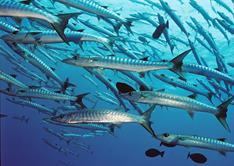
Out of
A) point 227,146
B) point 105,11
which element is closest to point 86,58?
point 105,11

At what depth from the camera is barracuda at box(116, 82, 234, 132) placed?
4.86m

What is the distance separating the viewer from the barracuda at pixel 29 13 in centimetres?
363

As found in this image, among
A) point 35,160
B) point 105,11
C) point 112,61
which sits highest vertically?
point 105,11

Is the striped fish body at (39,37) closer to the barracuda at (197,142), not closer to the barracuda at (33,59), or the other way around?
the barracuda at (33,59)

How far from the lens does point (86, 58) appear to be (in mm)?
5004

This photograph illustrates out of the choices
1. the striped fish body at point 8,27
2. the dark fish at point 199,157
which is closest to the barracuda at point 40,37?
the striped fish body at point 8,27

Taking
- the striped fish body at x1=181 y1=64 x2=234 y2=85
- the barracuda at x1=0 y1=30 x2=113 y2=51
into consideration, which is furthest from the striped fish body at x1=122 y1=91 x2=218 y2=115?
the barracuda at x1=0 y1=30 x2=113 y2=51

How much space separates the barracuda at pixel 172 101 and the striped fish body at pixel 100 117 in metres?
0.31

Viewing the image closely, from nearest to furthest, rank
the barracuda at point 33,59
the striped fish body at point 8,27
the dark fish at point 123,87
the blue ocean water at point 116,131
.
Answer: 1. the dark fish at point 123,87
2. the striped fish body at point 8,27
3. the barracuda at point 33,59
4. the blue ocean water at point 116,131

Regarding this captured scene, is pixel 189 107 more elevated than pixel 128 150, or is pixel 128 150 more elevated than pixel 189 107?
pixel 189 107

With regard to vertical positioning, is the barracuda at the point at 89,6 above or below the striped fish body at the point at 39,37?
above

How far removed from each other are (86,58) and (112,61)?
1.39 feet

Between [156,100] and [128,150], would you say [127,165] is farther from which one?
[156,100]

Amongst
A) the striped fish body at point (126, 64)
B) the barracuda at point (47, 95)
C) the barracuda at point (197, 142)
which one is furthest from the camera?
the barracuda at point (47, 95)
